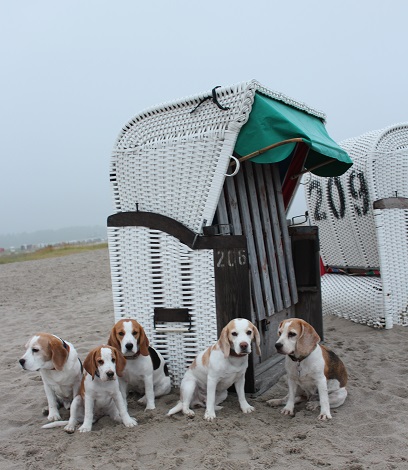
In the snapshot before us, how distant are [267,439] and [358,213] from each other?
172 inches

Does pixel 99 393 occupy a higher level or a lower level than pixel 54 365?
lower

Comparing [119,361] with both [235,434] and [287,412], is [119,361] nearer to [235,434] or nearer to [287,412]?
[235,434]

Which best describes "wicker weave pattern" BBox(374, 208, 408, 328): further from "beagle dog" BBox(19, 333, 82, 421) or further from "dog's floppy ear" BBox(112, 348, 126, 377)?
"beagle dog" BBox(19, 333, 82, 421)

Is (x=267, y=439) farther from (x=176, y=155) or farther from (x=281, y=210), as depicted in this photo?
(x=281, y=210)

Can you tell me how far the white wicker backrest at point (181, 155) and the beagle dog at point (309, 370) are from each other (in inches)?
49.7

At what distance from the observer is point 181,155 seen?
454 cm

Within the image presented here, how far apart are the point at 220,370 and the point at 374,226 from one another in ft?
12.9

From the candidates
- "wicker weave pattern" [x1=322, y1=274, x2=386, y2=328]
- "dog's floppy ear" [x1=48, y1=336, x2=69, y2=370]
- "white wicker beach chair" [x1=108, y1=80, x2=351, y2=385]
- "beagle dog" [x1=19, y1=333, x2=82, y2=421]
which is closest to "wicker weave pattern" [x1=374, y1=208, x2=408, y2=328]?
"wicker weave pattern" [x1=322, y1=274, x2=386, y2=328]

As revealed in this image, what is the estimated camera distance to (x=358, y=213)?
7172 mm

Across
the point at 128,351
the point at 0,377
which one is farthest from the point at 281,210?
the point at 0,377

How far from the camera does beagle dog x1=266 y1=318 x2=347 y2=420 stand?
3.86 metres

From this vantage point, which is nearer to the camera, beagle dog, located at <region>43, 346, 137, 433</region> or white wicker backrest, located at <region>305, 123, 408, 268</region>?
beagle dog, located at <region>43, 346, 137, 433</region>

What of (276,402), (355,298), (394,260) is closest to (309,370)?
A: (276,402)

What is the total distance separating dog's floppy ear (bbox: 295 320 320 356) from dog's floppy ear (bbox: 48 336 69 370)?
185 centimetres
